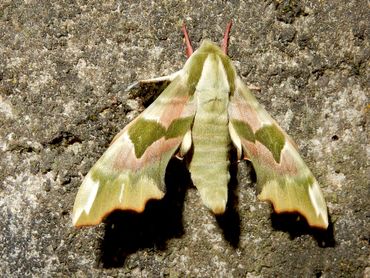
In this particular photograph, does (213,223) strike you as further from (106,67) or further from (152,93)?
(106,67)

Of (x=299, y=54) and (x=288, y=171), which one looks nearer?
(x=288, y=171)

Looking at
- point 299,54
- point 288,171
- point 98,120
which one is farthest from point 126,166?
point 299,54

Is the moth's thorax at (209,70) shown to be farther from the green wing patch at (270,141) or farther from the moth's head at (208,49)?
the green wing patch at (270,141)

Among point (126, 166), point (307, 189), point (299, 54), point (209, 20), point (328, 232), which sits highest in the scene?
point (209, 20)

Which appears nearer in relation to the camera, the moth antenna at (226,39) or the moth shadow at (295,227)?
the moth antenna at (226,39)

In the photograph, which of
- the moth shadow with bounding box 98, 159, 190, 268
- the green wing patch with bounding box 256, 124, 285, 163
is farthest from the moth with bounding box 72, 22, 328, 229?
the moth shadow with bounding box 98, 159, 190, 268

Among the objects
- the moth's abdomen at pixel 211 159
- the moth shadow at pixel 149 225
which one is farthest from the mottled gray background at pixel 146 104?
the moth's abdomen at pixel 211 159
